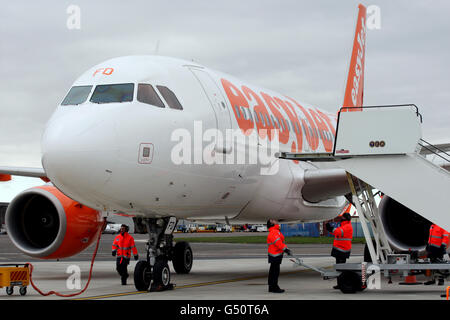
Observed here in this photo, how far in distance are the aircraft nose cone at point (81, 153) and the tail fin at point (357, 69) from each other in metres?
10.8

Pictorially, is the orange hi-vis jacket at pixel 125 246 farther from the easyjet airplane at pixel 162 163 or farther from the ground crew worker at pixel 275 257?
the ground crew worker at pixel 275 257

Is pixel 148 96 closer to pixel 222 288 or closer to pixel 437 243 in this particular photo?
pixel 222 288

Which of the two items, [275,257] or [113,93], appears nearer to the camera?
[113,93]

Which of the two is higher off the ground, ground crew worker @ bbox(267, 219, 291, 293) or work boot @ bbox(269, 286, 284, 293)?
ground crew worker @ bbox(267, 219, 291, 293)

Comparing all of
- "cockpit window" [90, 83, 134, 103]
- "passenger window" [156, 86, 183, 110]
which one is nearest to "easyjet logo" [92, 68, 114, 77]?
"cockpit window" [90, 83, 134, 103]

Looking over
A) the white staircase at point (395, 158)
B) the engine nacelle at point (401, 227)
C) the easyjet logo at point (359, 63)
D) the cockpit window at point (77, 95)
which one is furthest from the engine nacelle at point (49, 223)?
the easyjet logo at point (359, 63)

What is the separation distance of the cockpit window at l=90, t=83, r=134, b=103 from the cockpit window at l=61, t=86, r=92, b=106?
16cm

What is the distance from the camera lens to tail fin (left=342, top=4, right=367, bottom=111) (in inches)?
770

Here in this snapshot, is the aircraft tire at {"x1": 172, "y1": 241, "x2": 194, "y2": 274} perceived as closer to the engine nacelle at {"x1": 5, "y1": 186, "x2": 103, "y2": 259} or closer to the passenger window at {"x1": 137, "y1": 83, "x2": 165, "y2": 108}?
the engine nacelle at {"x1": 5, "y1": 186, "x2": 103, "y2": 259}

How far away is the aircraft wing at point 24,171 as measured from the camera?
15120 mm

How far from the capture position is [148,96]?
10.5 metres

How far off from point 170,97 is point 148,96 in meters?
0.42

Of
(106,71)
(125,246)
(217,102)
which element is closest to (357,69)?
(217,102)
